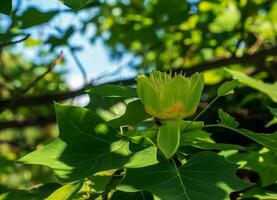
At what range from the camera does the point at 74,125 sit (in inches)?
42.4

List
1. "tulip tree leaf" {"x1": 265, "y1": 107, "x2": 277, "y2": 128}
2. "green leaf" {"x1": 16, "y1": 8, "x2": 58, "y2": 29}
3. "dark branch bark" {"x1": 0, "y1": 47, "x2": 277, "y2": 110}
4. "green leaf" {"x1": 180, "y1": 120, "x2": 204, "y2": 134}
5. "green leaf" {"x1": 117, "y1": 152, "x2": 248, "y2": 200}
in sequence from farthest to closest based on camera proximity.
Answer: "dark branch bark" {"x1": 0, "y1": 47, "x2": 277, "y2": 110}, "green leaf" {"x1": 16, "y1": 8, "x2": 58, "y2": 29}, "tulip tree leaf" {"x1": 265, "y1": 107, "x2": 277, "y2": 128}, "green leaf" {"x1": 180, "y1": 120, "x2": 204, "y2": 134}, "green leaf" {"x1": 117, "y1": 152, "x2": 248, "y2": 200}

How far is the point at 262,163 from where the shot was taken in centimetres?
135

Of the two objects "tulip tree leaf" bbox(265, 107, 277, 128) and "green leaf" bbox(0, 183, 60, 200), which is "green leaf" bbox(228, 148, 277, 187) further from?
"green leaf" bbox(0, 183, 60, 200)

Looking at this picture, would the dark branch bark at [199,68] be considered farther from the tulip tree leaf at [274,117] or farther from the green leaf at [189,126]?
the green leaf at [189,126]

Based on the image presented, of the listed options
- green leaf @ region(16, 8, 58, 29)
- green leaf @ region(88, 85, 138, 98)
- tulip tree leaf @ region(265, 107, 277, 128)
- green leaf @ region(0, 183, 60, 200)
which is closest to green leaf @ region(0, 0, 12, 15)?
green leaf @ region(88, 85, 138, 98)

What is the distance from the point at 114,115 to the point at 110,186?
24cm

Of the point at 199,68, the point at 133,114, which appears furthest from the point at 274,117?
the point at 199,68

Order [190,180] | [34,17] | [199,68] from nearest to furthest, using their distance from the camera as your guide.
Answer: [190,180]
[34,17]
[199,68]

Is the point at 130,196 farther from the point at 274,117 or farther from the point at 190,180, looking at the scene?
the point at 274,117

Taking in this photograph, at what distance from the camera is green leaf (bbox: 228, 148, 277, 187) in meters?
1.29

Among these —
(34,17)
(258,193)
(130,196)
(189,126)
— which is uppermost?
(34,17)

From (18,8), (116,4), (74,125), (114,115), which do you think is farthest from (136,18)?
(74,125)

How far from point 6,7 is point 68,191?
0.43 m

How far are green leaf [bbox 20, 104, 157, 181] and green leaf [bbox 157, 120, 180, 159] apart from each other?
2 cm
